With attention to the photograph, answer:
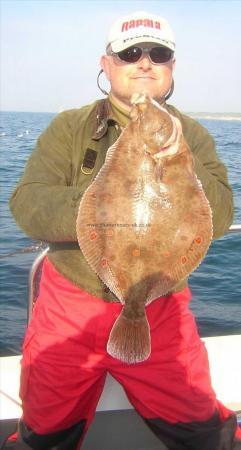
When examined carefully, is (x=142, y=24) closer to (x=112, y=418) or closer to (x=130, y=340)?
(x=130, y=340)

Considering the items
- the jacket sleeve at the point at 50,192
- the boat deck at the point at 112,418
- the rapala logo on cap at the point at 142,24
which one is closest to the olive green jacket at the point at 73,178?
the jacket sleeve at the point at 50,192

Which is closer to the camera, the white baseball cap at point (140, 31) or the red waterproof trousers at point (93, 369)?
the white baseball cap at point (140, 31)

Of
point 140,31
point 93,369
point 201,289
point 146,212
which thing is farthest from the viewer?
point 201,289

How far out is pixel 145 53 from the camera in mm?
2820

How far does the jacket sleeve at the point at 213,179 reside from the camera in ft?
8.71

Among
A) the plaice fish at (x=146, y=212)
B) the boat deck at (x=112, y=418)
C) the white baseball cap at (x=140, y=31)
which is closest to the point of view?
the plaice fish at (x=146, y=212)

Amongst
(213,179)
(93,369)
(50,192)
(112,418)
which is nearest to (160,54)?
(213,179)

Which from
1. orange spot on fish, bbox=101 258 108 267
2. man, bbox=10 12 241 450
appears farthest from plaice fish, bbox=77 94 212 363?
man, bbox=10 12 241 450

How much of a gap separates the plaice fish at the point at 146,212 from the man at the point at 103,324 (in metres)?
0.39

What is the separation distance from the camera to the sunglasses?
9.23 feet

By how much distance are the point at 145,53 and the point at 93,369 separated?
70.7 inches

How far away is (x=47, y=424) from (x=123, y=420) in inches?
32.3

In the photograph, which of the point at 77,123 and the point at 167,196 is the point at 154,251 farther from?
the point at 77,123

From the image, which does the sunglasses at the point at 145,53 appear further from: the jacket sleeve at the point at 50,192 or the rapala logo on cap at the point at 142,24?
the jacket sleeve at the point at 50,192
